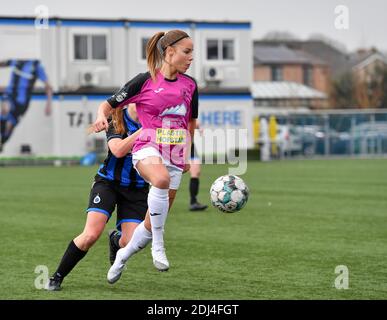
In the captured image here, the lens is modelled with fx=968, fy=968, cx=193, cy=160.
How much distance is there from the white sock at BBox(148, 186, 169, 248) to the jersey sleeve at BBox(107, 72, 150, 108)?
782 mm

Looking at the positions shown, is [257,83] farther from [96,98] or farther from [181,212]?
[181,212]

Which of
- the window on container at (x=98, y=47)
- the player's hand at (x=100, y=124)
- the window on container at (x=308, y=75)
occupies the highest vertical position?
the window on container at (x=308, y=75)

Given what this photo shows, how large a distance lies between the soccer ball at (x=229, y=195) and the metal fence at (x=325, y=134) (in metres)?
39.1

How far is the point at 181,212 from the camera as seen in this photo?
17.3m

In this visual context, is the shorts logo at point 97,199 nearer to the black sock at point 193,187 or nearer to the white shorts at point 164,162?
the white shorts at point 164,162

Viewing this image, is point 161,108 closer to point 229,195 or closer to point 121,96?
point 121,96

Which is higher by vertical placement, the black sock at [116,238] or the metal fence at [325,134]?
the metal fence at [325,134]

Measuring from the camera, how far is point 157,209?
27.2 ft

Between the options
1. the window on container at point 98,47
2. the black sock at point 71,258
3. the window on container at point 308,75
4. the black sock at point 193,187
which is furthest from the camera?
Answer: the window on container at point 308,75

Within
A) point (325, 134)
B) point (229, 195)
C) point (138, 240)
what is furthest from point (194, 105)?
point (325, 134)

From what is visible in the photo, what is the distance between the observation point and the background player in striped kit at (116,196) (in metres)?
8.49

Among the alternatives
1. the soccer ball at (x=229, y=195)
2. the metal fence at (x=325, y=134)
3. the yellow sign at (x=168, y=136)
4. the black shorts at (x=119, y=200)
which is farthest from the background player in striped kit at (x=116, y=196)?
the metal fence at (x=325, y=134)
